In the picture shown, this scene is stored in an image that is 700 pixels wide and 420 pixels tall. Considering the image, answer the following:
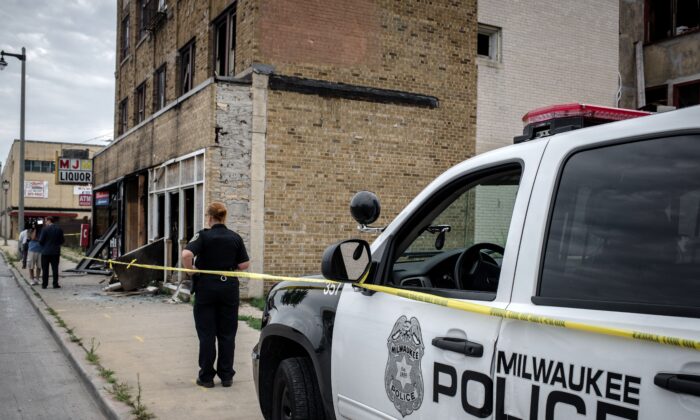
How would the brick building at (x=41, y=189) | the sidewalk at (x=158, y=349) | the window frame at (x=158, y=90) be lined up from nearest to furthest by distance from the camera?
the sidewalk at (x=158, y=349), the window frame at (x=158, y=90), the brick building at (x=41, y=189)

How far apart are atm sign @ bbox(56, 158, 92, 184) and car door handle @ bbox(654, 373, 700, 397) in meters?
32.7

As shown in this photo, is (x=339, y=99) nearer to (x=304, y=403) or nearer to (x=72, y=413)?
(x=72, y=413)

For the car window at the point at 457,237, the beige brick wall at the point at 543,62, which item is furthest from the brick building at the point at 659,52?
the car window at the point at 457,237

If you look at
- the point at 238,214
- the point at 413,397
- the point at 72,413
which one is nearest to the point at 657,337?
the point at 413,397

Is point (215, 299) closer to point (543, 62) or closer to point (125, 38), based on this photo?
point (543, 62)

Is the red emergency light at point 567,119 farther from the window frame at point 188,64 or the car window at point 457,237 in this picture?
the window frame at point 188,64

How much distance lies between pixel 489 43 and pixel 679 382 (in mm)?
15520

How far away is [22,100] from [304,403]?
28.4 m

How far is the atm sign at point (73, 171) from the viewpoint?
105 feet

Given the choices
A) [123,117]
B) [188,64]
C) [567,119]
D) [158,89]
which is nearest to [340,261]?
[567,119]

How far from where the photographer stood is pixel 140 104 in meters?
23.6

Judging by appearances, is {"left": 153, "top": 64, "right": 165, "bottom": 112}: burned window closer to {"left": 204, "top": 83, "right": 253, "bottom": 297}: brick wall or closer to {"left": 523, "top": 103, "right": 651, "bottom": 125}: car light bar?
{"left": 204, "top": 83, "right": 253, "bottom": 297}: brick wall

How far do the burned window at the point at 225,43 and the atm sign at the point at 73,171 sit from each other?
18.2 metres

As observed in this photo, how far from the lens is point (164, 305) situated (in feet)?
43.4
